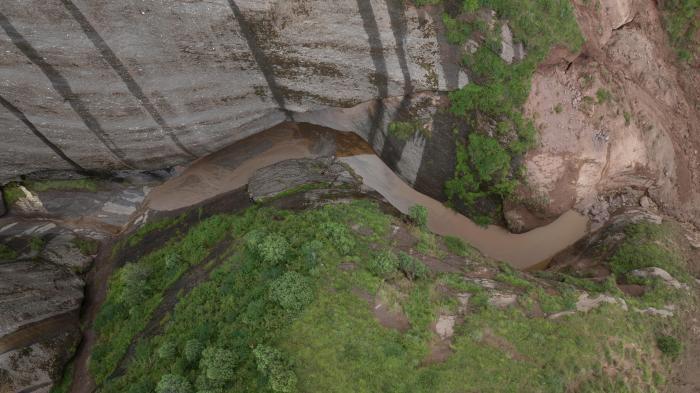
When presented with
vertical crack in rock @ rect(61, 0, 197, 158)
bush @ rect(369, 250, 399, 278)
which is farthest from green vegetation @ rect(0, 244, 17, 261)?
bush @ rect(369, 250, 399, 278)

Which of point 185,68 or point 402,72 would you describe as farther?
point 402,72

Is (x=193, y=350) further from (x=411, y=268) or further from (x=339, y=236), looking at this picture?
(x=411, y=268)

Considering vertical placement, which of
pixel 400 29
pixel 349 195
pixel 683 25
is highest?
pixel 683 25

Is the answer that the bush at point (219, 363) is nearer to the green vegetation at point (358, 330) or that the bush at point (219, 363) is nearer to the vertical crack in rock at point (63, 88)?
the green vegetation at point (358, 330)

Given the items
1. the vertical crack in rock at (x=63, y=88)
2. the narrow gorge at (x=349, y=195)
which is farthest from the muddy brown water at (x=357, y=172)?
the vertical crack in rock at (x=63, y=88)

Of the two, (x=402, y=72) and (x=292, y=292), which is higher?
(x=402, y=72)

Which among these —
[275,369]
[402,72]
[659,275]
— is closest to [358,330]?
[275,369]

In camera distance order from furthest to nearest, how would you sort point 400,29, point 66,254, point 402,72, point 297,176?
point 66,254
point 297,176
point 402,72
point 400,29
